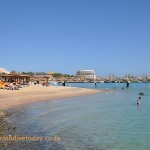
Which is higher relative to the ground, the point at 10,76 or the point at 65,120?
the point at 10,76

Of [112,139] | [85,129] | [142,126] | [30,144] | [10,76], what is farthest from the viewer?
[10,76]

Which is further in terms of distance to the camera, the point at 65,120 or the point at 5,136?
the point at 65,120

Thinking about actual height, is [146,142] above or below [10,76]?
below

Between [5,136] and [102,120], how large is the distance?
10.4 meters

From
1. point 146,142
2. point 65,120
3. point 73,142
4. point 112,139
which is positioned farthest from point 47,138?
point 65,120

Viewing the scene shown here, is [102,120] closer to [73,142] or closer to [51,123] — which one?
[51,123]

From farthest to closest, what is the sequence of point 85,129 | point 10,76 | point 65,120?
point 10,76, point 65,120, point 85,129

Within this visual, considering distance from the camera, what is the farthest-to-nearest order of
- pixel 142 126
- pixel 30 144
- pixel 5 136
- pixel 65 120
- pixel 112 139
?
pixel 65 120, pixel 142 126, pixel 112 139, pixel 5 136, pixel 30 144

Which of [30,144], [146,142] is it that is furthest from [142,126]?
[30,144]

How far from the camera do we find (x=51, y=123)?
2222cm

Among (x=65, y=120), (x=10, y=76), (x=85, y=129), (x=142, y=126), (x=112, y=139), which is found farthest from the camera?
(x=10, y=76)

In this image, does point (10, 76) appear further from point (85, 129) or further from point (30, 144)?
point (30, 144)

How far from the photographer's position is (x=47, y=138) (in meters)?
16.4

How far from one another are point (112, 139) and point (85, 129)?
347 cm
